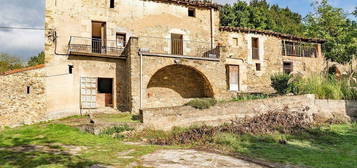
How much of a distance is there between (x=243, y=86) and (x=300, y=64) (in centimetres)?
A: 675

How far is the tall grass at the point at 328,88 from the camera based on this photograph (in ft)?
39.6

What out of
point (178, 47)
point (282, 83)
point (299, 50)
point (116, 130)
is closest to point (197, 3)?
point (178, 47)

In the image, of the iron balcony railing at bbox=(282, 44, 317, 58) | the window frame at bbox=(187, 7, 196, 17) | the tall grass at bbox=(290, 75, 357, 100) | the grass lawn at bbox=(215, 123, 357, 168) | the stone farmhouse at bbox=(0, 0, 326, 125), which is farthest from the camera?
the iron balcony railing at bbox=(282, 44, 317, 58)

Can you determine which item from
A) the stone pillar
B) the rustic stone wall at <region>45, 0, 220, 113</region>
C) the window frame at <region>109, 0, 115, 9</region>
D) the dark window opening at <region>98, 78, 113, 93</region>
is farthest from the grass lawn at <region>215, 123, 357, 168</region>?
the window frame at <region>109, 0, 115, 9</region>

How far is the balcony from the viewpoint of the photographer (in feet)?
47.2

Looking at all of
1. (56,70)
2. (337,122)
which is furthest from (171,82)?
(337,122)

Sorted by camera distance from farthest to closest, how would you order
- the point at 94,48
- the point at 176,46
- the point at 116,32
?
the point at 176,46 < the point at 116,32 < the point at 94,48

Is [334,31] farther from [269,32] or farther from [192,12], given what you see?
[192,12]

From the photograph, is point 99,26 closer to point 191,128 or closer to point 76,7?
point 76,7

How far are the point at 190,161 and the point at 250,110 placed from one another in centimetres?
708

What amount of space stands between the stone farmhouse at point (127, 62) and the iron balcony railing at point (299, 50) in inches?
170

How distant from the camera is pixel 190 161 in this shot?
520 centimetres

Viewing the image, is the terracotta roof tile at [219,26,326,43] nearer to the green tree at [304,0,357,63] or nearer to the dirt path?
the green tree at [304,0,357,63]

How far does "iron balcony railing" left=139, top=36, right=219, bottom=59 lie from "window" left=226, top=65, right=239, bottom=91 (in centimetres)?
265
